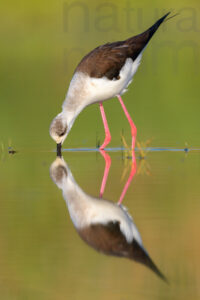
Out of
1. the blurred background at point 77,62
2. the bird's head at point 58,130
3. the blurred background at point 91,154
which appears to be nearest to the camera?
the blurred background at point 91,154

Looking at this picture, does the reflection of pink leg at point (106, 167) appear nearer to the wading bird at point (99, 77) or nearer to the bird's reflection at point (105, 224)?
the bird's reflection at point (105, 224)

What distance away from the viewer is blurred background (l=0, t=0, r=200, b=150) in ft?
40.0

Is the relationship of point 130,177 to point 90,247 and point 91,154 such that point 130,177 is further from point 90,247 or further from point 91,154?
point 90,247

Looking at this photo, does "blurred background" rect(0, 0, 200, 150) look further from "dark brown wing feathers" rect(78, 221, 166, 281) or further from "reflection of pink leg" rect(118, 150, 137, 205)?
"dark brown wing feathers" rect(78, 221, 166, 281)

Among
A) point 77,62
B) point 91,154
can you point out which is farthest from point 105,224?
point 77,62

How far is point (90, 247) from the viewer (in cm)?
465

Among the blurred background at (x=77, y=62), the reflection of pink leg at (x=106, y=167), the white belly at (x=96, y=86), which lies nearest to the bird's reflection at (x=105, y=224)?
the reflection of pink leg at (x=106, y=167)

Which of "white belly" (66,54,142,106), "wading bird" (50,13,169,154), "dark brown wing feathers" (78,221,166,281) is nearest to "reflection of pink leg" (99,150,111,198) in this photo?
"wading bird" (50,13,169,154)

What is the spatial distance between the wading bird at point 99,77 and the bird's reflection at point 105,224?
2.76 metres

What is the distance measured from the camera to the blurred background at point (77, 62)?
12195mm

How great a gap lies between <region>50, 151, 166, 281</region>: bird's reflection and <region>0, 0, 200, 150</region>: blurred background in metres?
4.00

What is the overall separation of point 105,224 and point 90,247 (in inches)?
22.5

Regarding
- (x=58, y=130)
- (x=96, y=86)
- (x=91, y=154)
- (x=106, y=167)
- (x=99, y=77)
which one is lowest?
(x=91, y=154)

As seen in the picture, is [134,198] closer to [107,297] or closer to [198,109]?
[107,297]
